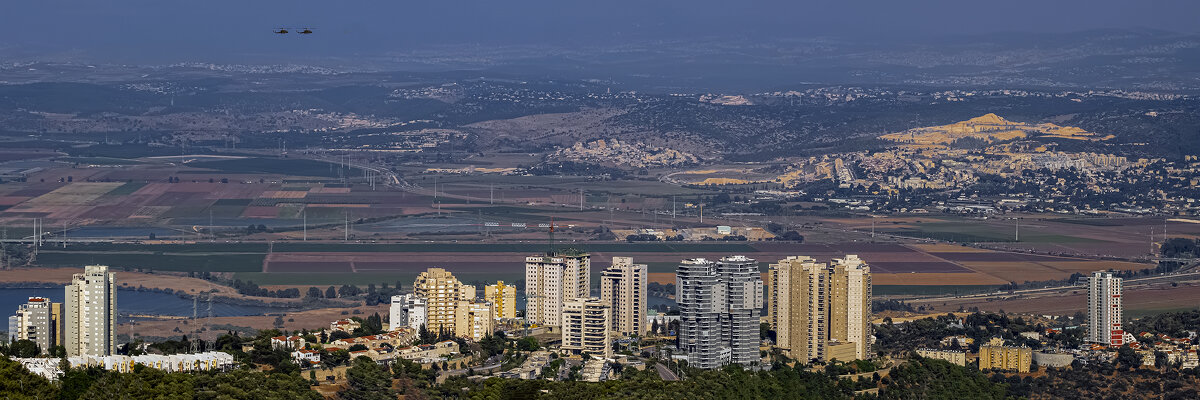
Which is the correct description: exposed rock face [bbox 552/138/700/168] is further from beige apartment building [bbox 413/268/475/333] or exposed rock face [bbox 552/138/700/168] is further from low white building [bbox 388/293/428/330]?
beige apartment building [bbox 413/268/475/333]

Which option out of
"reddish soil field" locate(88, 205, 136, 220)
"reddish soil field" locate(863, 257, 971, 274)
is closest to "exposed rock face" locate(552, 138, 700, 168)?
"reddish soil field" locate(88, 205, 136, 220)

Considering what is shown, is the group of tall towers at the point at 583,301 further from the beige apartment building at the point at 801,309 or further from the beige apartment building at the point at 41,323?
the beige apartment building at the point at 41,323

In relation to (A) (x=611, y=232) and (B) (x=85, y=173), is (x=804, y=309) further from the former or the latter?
(B) (x=85, y=173)

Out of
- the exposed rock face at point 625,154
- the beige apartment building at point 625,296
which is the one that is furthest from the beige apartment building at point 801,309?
the exposed rock face at point 625,154

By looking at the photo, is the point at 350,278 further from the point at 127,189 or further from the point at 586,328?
the point at 127,189

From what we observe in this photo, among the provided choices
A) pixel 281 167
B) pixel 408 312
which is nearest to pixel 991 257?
pixel 408 312
